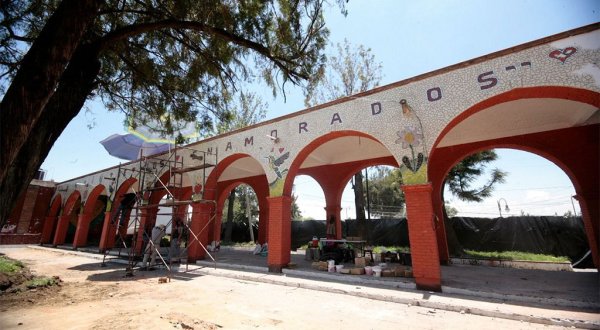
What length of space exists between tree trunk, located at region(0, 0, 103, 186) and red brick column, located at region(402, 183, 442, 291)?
250 inches

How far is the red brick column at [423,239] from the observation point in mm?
5887

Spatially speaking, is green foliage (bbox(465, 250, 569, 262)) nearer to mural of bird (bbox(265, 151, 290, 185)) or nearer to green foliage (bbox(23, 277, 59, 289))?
mural of bird (bbox(265, 151, 290, 185))

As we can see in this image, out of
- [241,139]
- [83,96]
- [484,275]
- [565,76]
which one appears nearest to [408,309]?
[484,275]

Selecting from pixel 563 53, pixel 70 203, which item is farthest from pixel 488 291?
pixel 70 203

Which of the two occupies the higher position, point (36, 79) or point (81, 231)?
point (36, 79)

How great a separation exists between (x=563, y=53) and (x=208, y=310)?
25.7 ft

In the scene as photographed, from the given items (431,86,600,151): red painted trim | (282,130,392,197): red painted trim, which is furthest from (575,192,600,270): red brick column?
(282,130,392,197): red painted trim

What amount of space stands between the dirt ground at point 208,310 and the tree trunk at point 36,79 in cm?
181

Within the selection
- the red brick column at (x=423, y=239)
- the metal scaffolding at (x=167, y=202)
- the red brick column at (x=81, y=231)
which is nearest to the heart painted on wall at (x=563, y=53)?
the red brick column at (x=423, y=239)

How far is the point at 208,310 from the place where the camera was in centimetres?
463

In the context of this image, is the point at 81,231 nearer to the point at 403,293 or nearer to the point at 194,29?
the point at 194,29

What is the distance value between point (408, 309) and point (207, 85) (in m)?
6.84

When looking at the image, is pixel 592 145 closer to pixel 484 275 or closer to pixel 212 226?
pixel 484 275

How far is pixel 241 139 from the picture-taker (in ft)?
33.0
